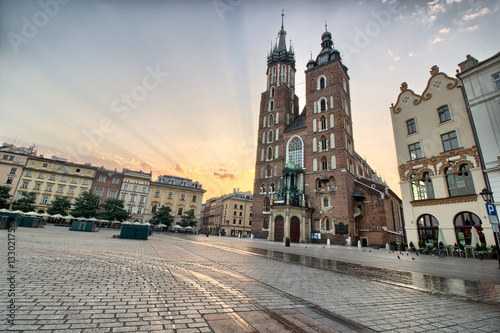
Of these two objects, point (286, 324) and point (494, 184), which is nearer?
point (286, 324)

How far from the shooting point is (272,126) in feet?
149

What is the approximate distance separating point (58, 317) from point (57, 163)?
6427cm

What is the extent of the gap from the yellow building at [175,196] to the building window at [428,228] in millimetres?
49646

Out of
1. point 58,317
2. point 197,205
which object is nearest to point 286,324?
point 58,317

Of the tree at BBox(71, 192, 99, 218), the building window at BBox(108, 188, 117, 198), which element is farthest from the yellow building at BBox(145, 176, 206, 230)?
the tree at BBox(71, 192, 99, 218)

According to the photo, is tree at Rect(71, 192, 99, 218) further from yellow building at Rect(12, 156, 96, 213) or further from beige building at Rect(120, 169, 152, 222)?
beige building at Rect(120, 169, 152, 222)

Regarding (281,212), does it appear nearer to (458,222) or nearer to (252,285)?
(458,222)

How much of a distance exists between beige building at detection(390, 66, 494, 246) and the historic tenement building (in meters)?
11.6

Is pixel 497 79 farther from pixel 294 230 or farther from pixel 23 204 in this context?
pixel 23 204

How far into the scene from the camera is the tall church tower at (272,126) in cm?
4041

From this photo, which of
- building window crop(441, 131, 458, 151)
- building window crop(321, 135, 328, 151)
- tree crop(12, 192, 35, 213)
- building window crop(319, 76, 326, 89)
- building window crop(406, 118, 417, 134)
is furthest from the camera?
building window crop(319, 76, 326, 89)

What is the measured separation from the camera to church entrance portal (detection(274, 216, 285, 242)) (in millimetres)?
33812

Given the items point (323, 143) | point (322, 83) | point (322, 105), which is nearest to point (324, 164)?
point (323, 143)

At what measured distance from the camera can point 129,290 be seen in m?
4.00
